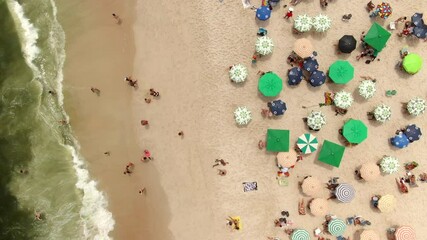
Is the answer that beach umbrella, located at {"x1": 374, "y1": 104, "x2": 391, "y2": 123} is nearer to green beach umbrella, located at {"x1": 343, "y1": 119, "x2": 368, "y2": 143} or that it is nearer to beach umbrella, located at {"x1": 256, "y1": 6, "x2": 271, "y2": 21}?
green beach umbrella, located at {"x1": 343, "y1": 119, "x2": 368, "y2": 143}

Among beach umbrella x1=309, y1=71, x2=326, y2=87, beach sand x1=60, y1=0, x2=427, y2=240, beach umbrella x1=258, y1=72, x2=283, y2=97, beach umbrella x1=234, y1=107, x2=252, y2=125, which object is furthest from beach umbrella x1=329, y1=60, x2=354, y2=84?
beach umbrella x1=234, y1=107, x2=252, y2=125

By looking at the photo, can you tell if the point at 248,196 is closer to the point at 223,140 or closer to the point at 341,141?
the point at 223,140

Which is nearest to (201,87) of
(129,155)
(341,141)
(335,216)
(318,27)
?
(129,155)

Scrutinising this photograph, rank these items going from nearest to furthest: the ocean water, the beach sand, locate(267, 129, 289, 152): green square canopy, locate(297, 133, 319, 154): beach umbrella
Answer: locate(267, 129, 289, 152): green square canopy, locate(297, 133, 319, 154): beach umbrella, the beach sand, the ocean water

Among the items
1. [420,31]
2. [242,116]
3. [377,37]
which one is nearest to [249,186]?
[242,116]

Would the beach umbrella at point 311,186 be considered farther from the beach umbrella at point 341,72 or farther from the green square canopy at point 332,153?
the beach umbrella at point 341,72

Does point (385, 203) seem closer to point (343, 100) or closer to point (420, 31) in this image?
point (343, 100)

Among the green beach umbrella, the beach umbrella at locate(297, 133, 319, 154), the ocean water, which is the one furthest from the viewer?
the ocean water
